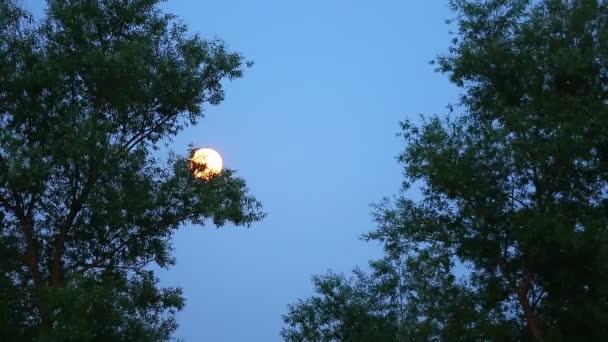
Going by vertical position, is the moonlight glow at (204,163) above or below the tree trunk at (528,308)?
above

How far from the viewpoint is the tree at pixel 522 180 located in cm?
1670

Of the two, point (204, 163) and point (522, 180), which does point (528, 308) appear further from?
point (204, 163)

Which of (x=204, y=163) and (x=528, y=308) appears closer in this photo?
(x=204, y=163)

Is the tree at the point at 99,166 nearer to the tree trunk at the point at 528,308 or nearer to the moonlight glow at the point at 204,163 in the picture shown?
the moonlight glow at the point at 204,163

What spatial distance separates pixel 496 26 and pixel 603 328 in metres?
8.22

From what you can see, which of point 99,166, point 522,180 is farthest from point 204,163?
point 522,180

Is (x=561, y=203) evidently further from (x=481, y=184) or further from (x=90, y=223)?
(x=90, y=223)

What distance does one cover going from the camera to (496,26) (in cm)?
1964

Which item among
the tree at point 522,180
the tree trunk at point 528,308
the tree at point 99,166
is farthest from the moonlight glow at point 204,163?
the tree trunk at point 528,308

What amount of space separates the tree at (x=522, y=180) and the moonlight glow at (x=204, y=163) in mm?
4878

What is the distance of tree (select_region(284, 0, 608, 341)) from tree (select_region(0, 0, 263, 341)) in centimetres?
498

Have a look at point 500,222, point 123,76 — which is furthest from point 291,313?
point 123,76

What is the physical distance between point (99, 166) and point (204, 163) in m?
2.49

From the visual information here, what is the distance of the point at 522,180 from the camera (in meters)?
17.8
